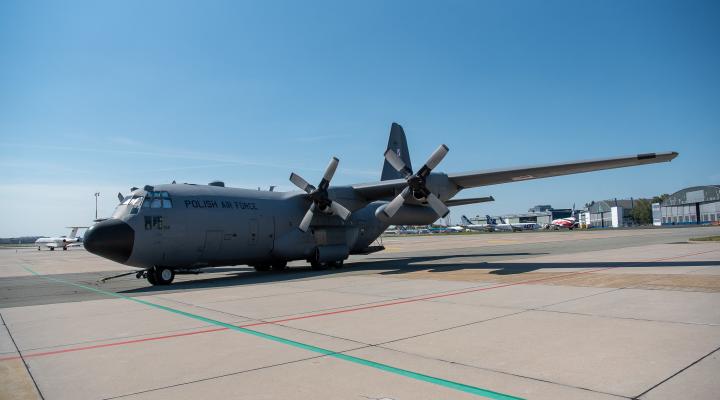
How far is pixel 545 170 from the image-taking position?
1880 centimetres

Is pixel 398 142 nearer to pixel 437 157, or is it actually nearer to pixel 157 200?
pixel 437 157

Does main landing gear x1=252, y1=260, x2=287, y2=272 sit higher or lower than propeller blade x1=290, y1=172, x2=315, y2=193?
lower

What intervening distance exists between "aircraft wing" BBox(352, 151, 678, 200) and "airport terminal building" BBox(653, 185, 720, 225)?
108 meters

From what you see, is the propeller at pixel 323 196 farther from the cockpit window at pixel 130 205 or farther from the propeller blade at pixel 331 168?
the cockpit window at pixel 130 205

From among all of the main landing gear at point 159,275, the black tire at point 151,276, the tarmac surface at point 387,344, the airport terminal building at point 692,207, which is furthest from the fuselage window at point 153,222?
the airport terminal building at point 692,207

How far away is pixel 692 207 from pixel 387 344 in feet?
448

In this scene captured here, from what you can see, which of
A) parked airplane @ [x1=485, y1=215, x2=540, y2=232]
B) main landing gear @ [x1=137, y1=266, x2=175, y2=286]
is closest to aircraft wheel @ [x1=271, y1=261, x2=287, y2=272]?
main landing gear @ [x1=137, y1=266, x2=175, y2=286]

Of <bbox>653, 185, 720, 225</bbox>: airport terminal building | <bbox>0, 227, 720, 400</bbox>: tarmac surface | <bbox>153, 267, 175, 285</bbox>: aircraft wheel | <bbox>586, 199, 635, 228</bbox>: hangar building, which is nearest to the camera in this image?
<bbox>0, 227, 720, 400</bbox>: tarmac surface

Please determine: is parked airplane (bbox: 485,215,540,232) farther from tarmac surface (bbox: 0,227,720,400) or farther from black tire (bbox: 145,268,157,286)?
black tire (bbox: 145,268,157,286)

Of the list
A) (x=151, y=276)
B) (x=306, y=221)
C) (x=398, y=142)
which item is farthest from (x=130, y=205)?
(x=398, y=142)

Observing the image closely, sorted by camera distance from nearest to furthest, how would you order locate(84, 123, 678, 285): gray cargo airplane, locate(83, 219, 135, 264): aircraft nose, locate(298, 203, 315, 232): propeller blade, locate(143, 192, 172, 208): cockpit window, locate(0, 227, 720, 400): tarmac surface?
locate(0, 227, 720, 400): tarmac surface → locate(83, 219, 135, 264): aircraft nose → locate(84, 123, 678, 285): gray cargo airplane → locate(143, 192, 172, 208): cockpit window → locate(298, 203, 315, 232): propeller blade

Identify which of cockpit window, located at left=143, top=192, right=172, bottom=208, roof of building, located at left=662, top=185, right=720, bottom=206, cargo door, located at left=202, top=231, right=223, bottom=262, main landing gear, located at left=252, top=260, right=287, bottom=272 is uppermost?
roof of building, located at left=662, top=185, right=720, bottom=206

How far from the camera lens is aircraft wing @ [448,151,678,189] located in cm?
1675

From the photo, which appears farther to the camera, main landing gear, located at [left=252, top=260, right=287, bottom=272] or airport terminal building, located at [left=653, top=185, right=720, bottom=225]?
airport terminal building, located at [left=653, top=185, right=720, bottom=225]
